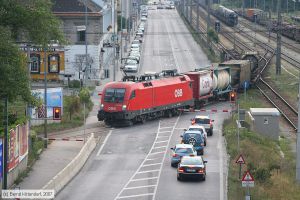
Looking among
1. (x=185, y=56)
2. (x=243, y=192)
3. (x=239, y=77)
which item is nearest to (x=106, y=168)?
(x=243, y=192)

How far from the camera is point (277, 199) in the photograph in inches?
1433

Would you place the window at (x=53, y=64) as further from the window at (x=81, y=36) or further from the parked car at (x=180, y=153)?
the parked car at (x=180, y=153)

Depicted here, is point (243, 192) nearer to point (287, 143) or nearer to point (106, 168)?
point (106, 168)

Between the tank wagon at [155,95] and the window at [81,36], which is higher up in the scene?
the window at [81,36]

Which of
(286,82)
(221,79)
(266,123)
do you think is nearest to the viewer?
(266,123)

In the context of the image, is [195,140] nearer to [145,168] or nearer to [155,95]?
[145,168]

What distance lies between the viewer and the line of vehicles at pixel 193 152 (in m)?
40.8

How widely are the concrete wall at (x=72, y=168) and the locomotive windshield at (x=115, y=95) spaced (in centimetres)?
664

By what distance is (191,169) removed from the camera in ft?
134

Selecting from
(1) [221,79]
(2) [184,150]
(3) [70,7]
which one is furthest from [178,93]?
(3) [70,7]

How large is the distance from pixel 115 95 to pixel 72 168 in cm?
1653

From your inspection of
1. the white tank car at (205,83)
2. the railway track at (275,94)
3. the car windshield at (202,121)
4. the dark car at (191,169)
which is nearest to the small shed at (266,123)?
the car windshield at (202,121)

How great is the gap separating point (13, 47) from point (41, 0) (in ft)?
10.7

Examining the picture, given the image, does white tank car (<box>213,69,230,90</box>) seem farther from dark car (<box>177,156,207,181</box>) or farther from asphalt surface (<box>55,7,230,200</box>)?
dark car (<box>177,156,207,181</box>)
